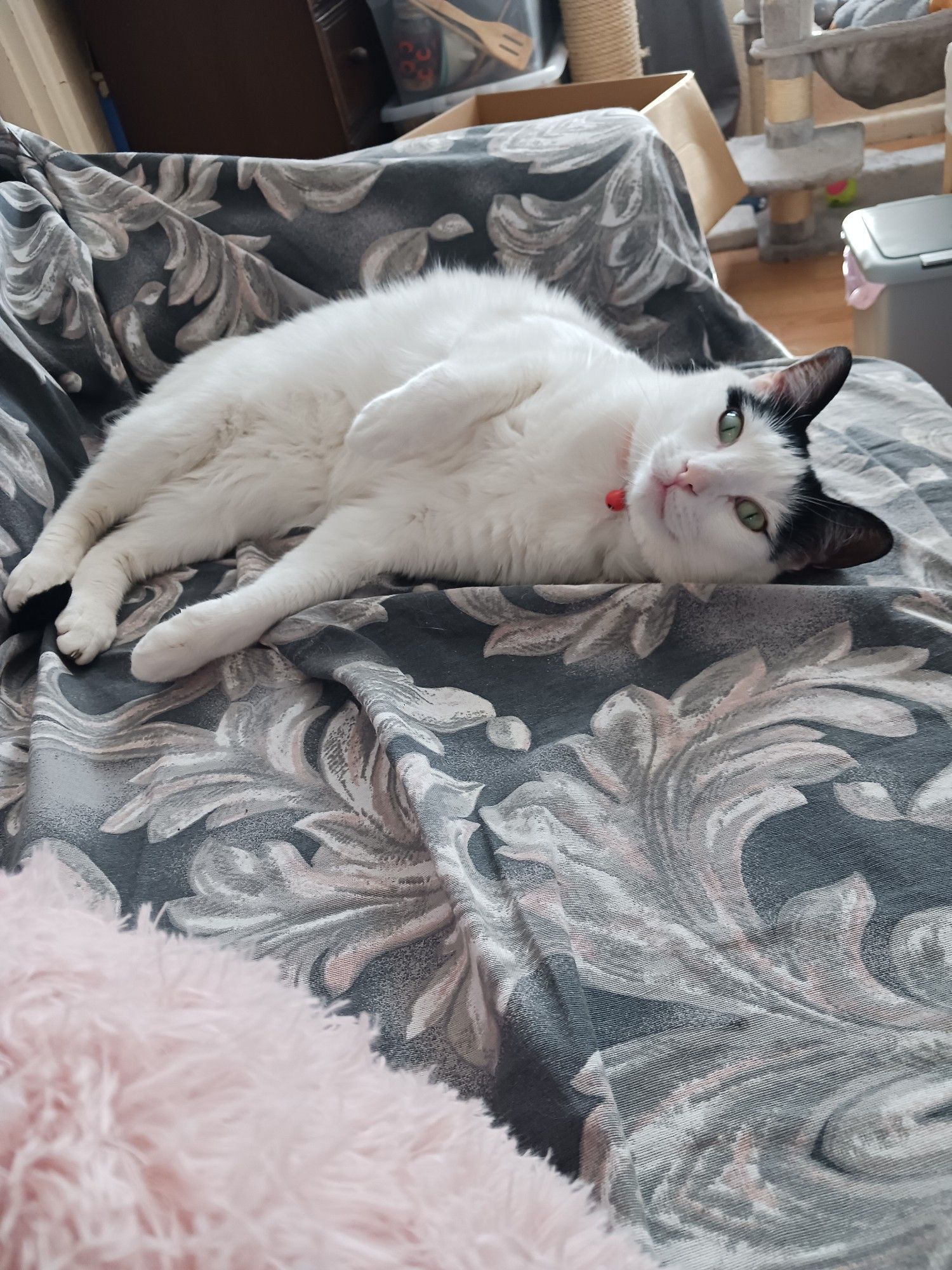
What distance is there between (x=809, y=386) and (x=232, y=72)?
215 cm

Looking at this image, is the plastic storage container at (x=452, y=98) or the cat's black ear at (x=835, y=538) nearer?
the cat's black ear at (x=835, y=538)

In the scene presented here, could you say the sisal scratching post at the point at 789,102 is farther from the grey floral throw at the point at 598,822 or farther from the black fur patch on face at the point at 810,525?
the black fur patch on face at the point at 810,525

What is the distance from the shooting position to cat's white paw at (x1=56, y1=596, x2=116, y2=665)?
1.12 meters

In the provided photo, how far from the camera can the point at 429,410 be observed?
1242 millimetres

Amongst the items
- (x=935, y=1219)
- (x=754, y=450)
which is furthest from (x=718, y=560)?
(x=935, y=1219)

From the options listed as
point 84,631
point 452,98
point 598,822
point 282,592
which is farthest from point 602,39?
point 598,822

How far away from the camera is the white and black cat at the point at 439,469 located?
45.2 inches

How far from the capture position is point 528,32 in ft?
9.11

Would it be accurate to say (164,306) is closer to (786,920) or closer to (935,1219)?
(786,920)

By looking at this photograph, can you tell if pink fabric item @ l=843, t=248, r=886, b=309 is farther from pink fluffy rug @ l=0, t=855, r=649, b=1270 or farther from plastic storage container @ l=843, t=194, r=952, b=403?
pink fluffy rug @ l=0, t=855, r=649, b=1270

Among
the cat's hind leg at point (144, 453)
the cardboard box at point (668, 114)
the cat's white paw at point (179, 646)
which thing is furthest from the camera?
the cardboard box at point (668, 114)

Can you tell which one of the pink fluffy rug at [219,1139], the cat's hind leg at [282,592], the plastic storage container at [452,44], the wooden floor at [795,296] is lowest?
the wooden floor at [795,296]

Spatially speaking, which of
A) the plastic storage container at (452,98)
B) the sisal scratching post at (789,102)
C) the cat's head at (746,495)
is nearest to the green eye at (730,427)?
the cat's head at (746,495)

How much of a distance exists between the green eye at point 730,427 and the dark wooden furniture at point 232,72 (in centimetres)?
199
